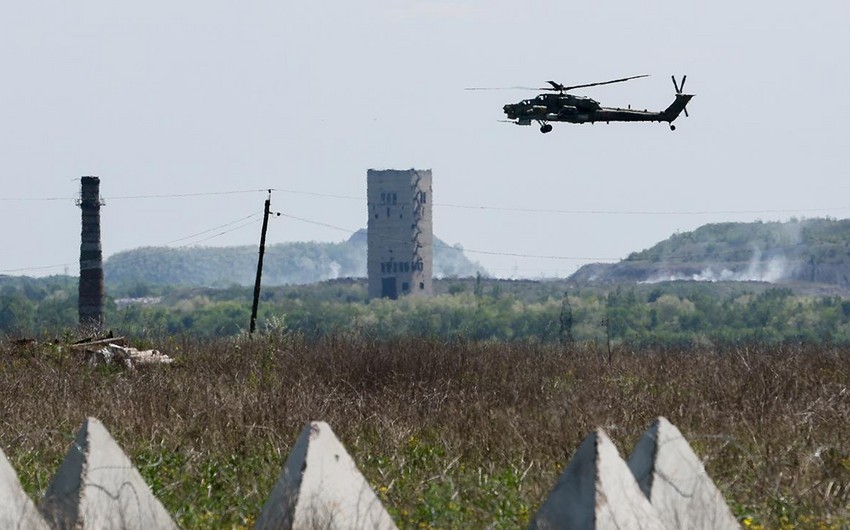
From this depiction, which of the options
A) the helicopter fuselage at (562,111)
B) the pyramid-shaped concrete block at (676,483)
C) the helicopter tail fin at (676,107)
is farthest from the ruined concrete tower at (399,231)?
the pyramid-shaped concrete block at (676,483)

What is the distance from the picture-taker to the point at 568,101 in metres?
31.8

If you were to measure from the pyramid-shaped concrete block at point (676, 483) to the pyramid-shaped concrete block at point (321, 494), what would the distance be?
1.46 m

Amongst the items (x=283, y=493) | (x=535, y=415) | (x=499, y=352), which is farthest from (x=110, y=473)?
(x=499, y=352)

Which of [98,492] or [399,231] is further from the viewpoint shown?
[399,231]

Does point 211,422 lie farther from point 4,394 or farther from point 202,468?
point 4,394

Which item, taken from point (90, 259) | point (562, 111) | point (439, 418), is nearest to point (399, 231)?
point (90, 259)

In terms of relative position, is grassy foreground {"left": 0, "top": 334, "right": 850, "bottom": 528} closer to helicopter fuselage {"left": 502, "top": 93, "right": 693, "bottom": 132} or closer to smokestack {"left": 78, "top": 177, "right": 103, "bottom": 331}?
helicopter fuselage {"left": 502, "top": 93, "right": 693, "bottom": 132}

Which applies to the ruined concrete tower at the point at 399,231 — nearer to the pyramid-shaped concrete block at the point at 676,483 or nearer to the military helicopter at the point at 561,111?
the military helicopter at the point at 561,111

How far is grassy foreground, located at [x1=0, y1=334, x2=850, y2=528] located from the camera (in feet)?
32.9

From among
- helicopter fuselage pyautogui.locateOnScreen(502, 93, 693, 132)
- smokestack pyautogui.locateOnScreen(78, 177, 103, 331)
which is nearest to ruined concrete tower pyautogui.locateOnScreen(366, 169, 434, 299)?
smokestack pyautogui.locateOnScreen(78, 177, 103, 331)

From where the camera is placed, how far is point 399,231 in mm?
185500

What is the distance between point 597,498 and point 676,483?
105 centimetres

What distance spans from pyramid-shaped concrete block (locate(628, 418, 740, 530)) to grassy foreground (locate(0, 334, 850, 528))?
3.91ft

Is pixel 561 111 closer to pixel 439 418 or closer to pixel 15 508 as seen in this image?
pixel 439 418
